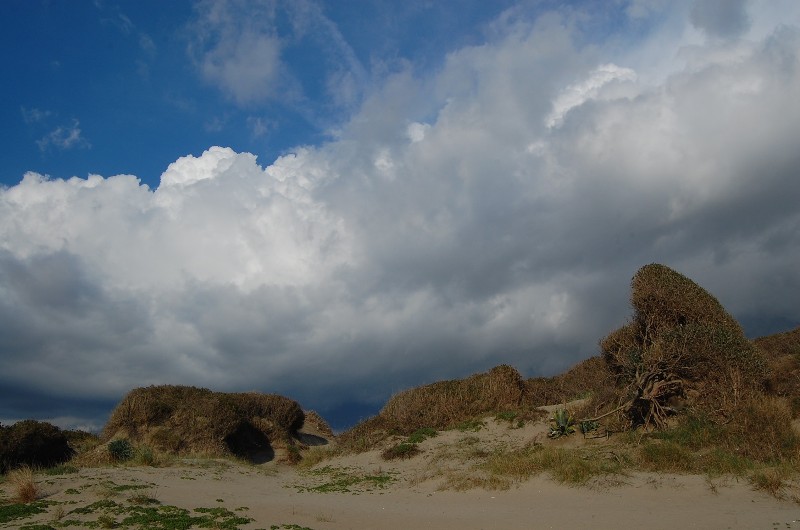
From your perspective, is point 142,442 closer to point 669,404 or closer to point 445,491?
point 445,491

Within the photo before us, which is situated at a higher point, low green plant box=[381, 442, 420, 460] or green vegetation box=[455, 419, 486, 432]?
green vegetation box=[455, 419, 486, 432]

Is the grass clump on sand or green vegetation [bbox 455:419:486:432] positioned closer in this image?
the grass clump on sand

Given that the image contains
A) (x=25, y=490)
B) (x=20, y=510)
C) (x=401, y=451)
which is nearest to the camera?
(x=20, y=510)

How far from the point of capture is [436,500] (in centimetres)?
1362

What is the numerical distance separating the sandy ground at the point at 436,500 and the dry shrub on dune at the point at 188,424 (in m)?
7.46

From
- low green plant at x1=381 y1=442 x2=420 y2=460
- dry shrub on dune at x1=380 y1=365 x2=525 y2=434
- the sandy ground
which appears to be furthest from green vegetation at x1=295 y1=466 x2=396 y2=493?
dry shrub on dune at x1=380 y1=365 x2=525 y2=434

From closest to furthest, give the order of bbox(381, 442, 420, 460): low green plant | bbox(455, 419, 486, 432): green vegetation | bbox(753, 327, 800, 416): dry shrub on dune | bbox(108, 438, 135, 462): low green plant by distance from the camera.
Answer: bbox(753, 327, 800, 416): dry shrub on dune < bbox(381, 442, 420, 460): low green plant < bbox(108, 438, 135, 462): low green plant < bbox(455, 419, 486, 432): green vegetation

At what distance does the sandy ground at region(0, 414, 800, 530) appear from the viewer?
10305mm

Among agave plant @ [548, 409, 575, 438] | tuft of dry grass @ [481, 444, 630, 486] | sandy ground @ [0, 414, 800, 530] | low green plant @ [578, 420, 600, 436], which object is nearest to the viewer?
sandy ground @ [0, 414, 800, 530]

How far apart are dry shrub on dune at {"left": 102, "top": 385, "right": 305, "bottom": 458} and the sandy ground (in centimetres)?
746

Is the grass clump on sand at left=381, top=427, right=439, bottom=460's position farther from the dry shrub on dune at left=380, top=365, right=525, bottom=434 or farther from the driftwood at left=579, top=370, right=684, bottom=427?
the driftwood at left=579, top=370, right=684, bottom=427

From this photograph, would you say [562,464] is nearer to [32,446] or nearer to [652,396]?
[652,396]

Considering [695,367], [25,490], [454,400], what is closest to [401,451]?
[454,400]

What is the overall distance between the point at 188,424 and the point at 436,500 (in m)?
16.4
